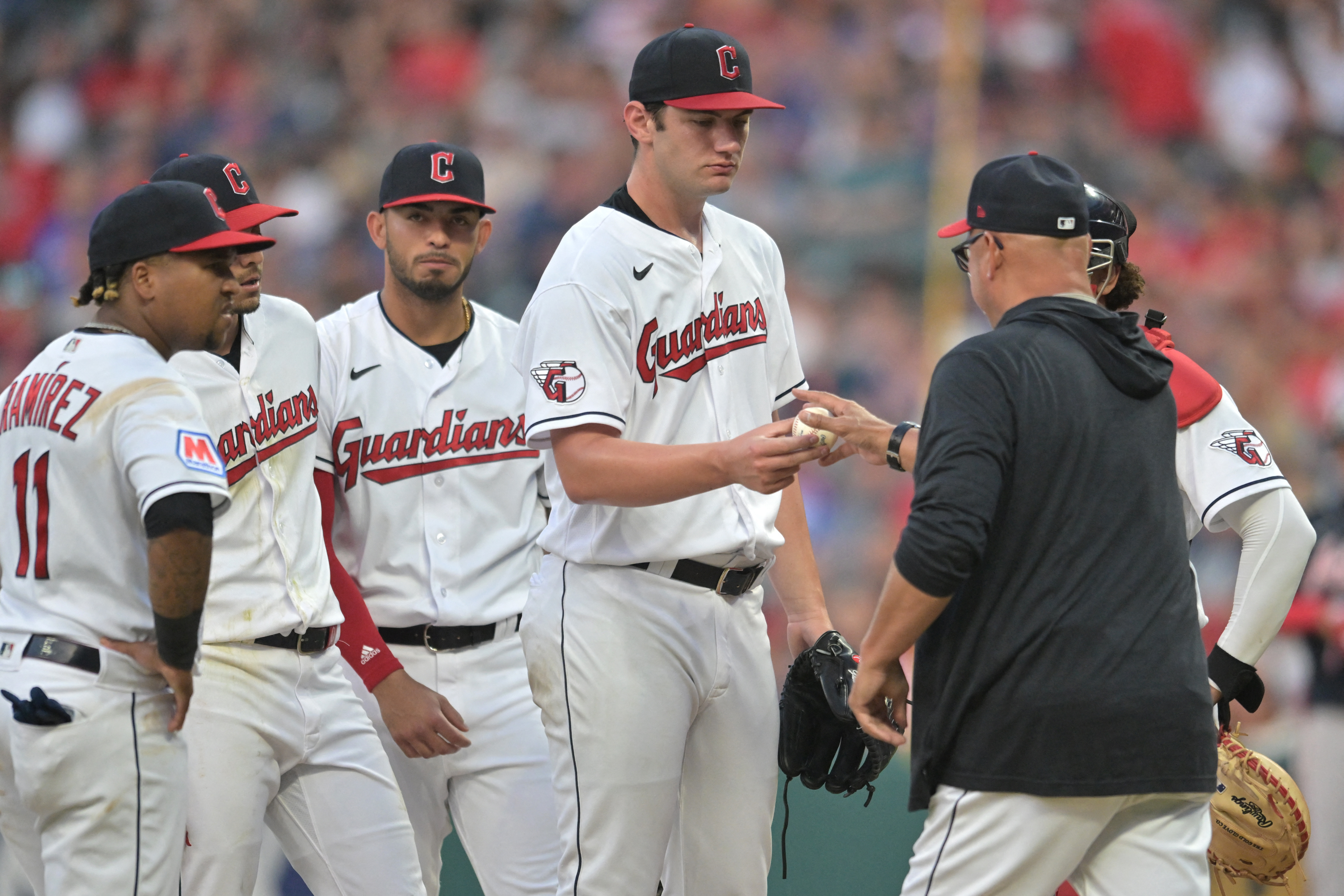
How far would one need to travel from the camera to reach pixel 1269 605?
11.1 feet

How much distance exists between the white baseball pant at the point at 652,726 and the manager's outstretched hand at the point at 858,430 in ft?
1.62

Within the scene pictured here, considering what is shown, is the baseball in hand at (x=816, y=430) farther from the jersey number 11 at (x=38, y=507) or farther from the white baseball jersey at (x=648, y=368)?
the jersey number 11 at (x=38, y=507)

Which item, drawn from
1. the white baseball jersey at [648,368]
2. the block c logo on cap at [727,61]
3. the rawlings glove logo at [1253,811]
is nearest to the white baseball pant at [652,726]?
the white baseball jersey at [648,368]

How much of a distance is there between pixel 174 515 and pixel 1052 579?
1630mm

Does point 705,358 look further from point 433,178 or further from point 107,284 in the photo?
point 107,284

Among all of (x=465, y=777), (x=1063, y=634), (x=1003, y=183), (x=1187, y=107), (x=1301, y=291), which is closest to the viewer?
(x=1063, y=634)

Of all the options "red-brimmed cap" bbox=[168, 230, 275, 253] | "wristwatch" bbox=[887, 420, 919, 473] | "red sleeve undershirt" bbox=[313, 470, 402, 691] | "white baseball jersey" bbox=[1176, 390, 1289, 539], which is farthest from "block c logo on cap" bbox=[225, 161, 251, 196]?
"white baseball jersey" bbox=[1176, 390, 1289, 539]

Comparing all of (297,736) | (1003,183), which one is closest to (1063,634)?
(1003,183)

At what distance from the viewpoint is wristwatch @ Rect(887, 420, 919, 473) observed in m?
2.98

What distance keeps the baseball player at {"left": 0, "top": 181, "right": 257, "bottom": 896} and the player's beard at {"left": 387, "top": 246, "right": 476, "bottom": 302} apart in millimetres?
1126

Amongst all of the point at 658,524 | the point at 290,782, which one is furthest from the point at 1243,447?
the point at 290,782

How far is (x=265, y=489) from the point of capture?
350 cm

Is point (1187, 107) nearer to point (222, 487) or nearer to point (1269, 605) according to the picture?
point (1269, 605)

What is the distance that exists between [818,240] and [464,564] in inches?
221
